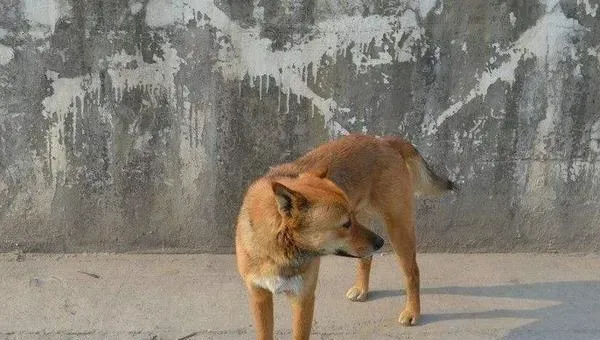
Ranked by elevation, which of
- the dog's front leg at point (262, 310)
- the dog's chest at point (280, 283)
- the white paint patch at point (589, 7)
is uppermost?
the white paint patch at point (589, 7)

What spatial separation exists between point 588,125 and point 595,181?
45cm

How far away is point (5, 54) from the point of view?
4.81 meters

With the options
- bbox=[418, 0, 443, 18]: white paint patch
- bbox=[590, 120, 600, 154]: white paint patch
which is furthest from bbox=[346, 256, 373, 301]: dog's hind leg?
bbox=[590, 120, 600, 154]: white paint patch

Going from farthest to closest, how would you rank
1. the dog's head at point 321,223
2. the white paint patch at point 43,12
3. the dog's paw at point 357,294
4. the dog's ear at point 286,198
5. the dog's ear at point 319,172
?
the white paint patch at point 43,12 → the dog's paw at point 357,294 → the dog's ear at point 319,172 → the dog's head at point 321,223 → the dog's ear at point 286,198

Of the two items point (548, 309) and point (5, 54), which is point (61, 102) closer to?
point (5, 54)

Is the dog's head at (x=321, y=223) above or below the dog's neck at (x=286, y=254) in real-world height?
above

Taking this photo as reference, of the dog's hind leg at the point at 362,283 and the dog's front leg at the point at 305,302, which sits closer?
the dog's front leg at the point at 305,302

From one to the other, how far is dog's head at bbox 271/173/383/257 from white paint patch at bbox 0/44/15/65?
8.38 ft

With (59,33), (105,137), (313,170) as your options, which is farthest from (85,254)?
(313,170)

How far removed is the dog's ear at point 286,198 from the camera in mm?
3246

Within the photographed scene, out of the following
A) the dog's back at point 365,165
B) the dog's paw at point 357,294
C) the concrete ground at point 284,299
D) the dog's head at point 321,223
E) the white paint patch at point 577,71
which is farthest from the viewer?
the white paint patch at point 577,71

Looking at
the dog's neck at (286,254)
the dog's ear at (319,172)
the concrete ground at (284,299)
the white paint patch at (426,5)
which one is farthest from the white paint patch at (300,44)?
the dog's neck at (286,254)

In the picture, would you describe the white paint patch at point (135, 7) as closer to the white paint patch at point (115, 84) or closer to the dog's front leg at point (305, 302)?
the white paint patch at point (115, 84)

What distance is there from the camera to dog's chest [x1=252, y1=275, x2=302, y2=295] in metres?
3.58
